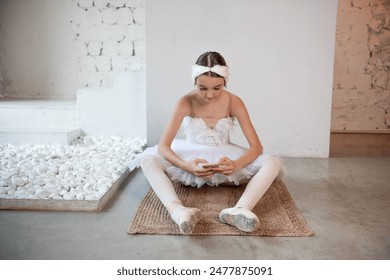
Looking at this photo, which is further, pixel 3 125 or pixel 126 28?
pixel 126 28

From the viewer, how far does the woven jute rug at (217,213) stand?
2.04 metres

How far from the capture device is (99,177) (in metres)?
2.97

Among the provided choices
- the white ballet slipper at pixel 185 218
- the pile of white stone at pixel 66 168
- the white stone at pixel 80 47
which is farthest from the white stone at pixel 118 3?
the white ballet slipper at pixel 185 218

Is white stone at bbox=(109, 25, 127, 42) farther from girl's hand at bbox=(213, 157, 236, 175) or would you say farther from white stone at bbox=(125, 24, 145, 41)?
girl's hand at bbox=(213, 157, 236, 175)

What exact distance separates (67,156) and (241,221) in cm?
220

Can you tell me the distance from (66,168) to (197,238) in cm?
164

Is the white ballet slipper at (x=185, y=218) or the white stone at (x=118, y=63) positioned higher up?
the white stone at (x=118, y=63)

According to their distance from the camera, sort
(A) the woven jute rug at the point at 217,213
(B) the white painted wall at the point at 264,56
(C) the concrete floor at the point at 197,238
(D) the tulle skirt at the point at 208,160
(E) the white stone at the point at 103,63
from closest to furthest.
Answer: (C) the concrete floor at the point at 197,238 → (A) the woven jute rug at the point at 217,213 → (D) the tulle skirt at the point at 208,160 → (B) the white painted wall at the point at 264,56 → (E) the white stone at the point at 103,63

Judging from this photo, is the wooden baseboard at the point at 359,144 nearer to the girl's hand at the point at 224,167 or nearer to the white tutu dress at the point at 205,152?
the white tutu dress at the point at 205,152

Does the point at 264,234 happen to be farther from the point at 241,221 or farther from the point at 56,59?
the point at 56,59

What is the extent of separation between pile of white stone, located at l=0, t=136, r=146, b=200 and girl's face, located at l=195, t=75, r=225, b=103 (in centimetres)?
88

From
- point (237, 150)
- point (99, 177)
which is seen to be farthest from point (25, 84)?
point (237, 150)

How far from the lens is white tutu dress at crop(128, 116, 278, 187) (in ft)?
8.39

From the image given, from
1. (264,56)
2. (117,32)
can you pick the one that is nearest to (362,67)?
(264,56)
